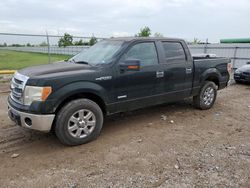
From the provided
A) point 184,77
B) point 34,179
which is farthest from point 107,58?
point 34,179

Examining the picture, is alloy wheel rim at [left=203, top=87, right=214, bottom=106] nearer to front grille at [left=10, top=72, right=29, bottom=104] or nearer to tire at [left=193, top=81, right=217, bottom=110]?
tire at [left=193, top=81, right=217, bottom=110]

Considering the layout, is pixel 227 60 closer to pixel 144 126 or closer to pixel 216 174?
pixel 144 126

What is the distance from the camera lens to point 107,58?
4.62 m

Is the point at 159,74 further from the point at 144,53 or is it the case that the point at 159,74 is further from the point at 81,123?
the point at 81,123


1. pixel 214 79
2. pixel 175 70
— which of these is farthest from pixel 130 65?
pixel 214 79

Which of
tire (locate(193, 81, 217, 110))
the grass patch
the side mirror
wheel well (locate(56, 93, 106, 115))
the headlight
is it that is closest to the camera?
the headlight

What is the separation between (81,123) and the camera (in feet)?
13.7

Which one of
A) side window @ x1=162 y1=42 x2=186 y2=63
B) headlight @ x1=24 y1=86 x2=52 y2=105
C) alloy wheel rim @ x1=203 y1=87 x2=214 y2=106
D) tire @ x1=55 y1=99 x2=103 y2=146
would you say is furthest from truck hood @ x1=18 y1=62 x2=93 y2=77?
alloy wheel rim @ x1=203 y1=87 x2=214 y2=106

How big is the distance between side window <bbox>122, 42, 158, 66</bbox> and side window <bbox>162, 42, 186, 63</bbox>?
35 cm

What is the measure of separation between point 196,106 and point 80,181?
4.12 meters

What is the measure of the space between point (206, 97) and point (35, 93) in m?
4.33

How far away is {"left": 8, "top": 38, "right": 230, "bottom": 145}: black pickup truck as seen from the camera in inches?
151

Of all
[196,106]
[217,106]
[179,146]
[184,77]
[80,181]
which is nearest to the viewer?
[80,181]

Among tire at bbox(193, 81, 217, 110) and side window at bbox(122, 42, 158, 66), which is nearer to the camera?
side window at bbox(122, 42, 158, 66)
